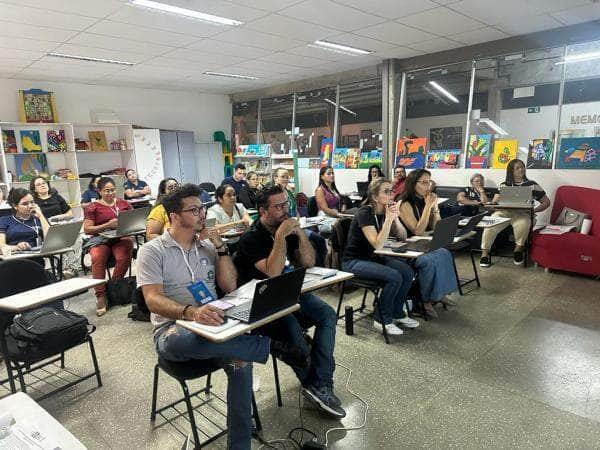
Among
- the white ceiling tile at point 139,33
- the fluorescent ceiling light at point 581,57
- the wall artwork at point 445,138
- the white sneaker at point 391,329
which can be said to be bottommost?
the white sneaker at point 391,329

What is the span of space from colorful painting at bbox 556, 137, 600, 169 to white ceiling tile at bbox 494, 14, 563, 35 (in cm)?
149

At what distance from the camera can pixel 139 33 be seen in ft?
15.8

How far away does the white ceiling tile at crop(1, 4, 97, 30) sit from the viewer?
→ 3.93 m

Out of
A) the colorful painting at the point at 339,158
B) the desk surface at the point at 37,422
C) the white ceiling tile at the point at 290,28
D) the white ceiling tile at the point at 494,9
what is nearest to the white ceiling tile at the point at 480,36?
the white ceiling tile at the point at 494,9

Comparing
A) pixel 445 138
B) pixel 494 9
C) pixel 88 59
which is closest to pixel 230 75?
pixel 88 59

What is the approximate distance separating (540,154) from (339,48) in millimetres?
3238

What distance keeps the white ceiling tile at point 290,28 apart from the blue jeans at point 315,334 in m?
3.35

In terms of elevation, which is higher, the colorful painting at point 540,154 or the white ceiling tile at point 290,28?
the white ceiling tile at point 290,28

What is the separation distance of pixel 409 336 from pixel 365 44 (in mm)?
4269

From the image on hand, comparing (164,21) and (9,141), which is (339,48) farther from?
(9,141)

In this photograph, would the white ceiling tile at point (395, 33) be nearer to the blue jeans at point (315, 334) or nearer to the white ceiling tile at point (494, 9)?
the white ceiling tile at point (494, 9)

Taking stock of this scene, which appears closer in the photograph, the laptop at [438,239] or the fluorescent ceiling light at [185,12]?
the laptop at [438,239]

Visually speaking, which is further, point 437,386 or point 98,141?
point 98,141

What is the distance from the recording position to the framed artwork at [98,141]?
7.92 metres
